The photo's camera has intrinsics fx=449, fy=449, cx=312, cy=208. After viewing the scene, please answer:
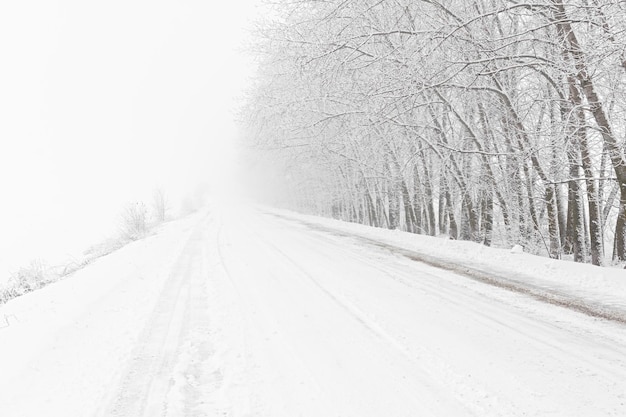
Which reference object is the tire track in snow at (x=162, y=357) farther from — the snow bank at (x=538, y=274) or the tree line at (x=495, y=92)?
the tree line at (x=495, y=92)

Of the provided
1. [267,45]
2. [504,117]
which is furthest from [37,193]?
[504,117]

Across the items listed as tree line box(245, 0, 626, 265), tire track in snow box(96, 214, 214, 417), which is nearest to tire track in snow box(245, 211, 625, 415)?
tire track in snow box(96, 214, 214, 417)

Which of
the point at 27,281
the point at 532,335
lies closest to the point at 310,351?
the point at 532,335

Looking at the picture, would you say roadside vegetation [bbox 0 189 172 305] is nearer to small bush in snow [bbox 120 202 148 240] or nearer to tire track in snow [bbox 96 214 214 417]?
small bush in snow [bbox 120 202 148 240]

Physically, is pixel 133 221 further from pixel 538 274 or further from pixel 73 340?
pixel 538 274

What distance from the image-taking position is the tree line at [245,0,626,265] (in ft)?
28.6

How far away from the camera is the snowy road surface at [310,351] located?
12.2ft

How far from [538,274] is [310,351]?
526cm

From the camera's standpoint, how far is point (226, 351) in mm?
4957

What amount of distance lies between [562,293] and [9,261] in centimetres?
4213

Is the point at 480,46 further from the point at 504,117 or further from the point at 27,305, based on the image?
the point at 27,305

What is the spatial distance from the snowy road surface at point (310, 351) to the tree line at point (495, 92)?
4.56 m

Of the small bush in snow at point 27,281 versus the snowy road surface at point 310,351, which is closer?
the snowy road surface at point 310,351

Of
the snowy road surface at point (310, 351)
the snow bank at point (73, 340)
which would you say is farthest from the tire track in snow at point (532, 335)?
the snow bank at point (73, 340)
